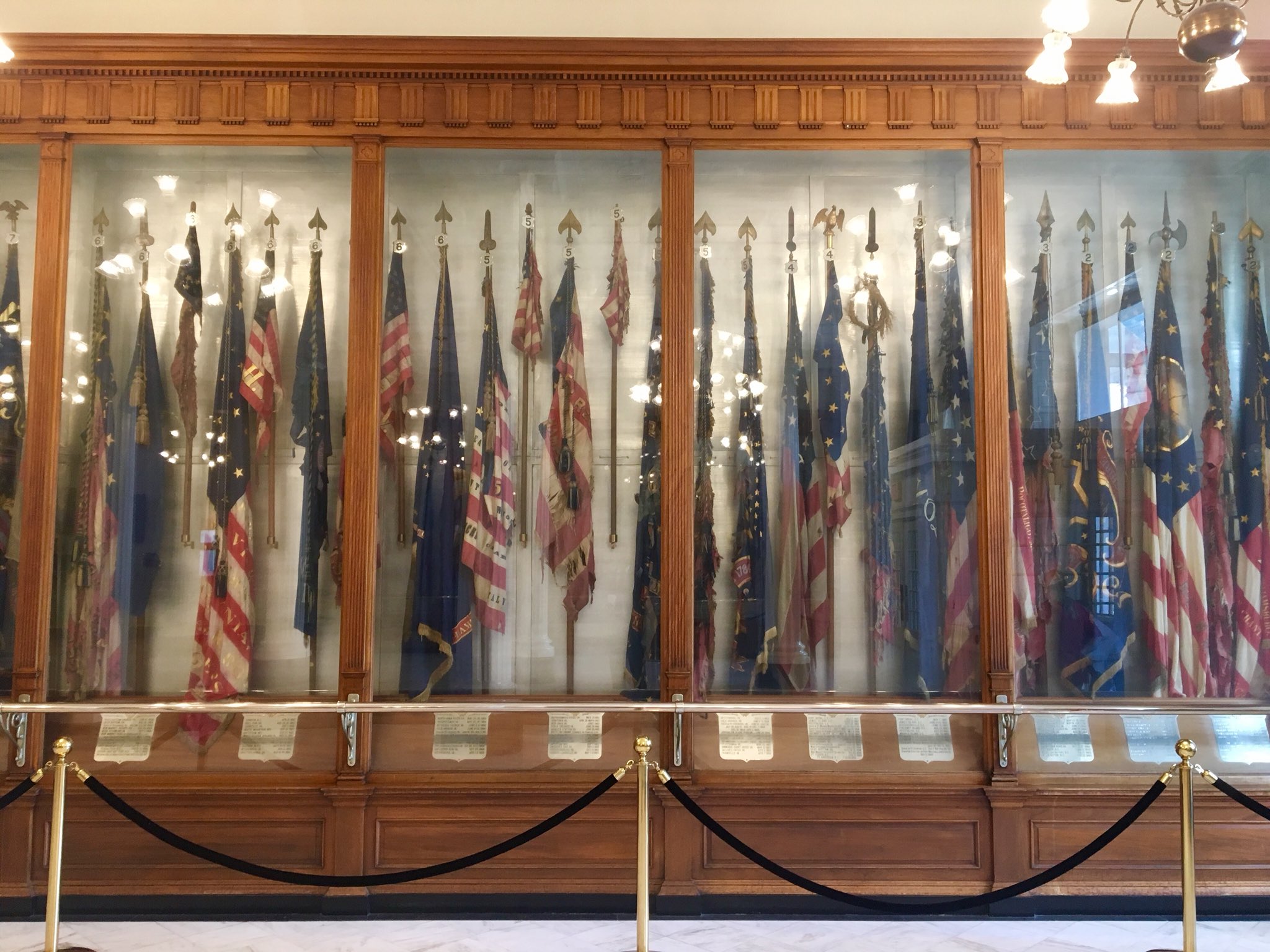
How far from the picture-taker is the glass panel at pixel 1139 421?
3.69 m

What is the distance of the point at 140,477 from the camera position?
3.72 meters

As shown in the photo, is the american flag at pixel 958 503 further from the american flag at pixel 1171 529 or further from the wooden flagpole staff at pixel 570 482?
the wooden flagpole staff at pixel 570 482

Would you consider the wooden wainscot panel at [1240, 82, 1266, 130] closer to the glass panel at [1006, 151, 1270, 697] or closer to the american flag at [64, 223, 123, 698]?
the glass panel at [1006, 151, 1270, 697]

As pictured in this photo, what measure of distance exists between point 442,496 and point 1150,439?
3.01 metres

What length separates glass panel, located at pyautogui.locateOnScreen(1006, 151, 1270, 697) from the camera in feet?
12.1

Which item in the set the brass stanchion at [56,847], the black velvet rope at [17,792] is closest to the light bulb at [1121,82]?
the brass stanchion at [56,847]

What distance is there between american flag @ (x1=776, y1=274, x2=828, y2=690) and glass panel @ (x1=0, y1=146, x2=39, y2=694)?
3.13m

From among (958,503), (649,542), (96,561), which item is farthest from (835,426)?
(96,561)

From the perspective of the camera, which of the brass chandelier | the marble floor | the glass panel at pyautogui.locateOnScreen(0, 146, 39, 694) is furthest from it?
the glass panel at pyautogui.locateOnScreen(0, 146, 39, 694)

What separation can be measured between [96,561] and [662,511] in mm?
2350

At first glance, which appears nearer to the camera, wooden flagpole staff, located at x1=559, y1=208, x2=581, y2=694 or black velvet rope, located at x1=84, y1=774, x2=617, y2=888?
black velvet rope, located at x1=84, y1=774, x2=617, y2=888

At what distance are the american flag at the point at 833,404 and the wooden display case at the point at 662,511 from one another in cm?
54

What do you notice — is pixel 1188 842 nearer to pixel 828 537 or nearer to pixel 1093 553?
pixel 1093 553

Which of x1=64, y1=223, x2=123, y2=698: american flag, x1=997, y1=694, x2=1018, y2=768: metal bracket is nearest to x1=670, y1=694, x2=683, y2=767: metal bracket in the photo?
x1=997, y1=694, x2=1018, y2=768: metal bracket
